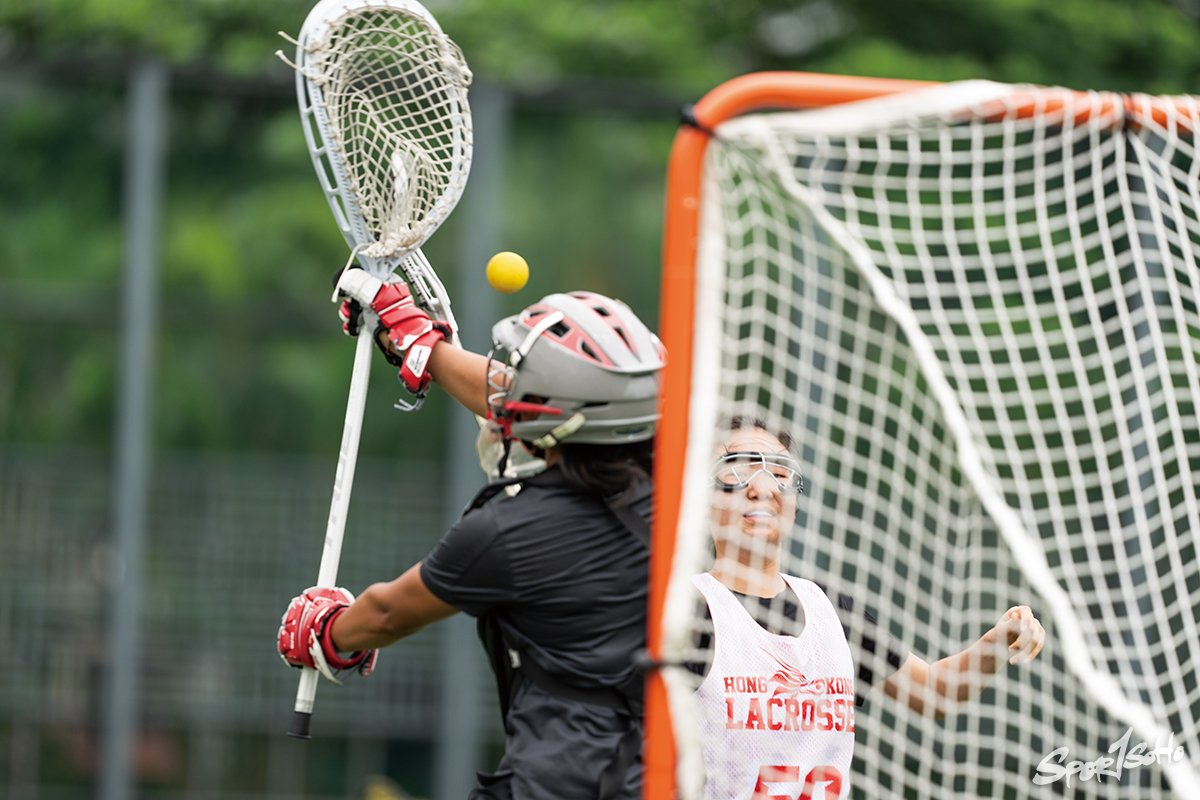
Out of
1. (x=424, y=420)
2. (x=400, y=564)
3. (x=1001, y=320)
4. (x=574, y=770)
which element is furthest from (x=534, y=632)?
(x=424, y=420)

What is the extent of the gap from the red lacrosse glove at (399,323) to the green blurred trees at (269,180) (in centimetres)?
604

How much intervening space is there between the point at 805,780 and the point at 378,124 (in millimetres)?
1899

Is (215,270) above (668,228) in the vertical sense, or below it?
above

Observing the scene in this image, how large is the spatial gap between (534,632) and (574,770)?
0.29 metres

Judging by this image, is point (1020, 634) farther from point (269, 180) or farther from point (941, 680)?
point (269, 180)

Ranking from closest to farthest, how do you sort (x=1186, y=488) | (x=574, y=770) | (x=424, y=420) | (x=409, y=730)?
(x=574, y=770)
(x=1186, y=488)
(x=409, y=730)
(x=424, y=420)

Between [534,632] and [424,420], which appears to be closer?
[534,632]

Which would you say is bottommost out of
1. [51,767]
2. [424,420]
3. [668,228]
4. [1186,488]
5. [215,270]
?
[51,767]

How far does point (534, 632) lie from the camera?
12.2 ft

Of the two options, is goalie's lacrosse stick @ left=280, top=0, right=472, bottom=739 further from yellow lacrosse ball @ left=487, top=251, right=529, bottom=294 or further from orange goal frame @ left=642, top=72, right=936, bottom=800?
orange goal frame @ left=642, top=72, right=936, bottom=800

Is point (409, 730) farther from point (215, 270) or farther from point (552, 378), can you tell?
point (552, 378)

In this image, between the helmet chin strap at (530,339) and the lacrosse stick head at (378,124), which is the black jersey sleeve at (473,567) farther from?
the lacrosse stick head at (378,124)

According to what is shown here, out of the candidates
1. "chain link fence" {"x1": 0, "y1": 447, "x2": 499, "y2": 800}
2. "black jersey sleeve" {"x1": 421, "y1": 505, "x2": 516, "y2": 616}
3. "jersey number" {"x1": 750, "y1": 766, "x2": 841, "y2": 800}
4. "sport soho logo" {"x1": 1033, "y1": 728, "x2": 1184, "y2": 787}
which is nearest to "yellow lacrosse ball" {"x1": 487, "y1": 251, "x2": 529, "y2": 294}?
"black jersey sleeve" {"x1": 421, "y1": 505, "x2": 516, "y2": 616}

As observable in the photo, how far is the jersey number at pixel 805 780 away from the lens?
388 cm
